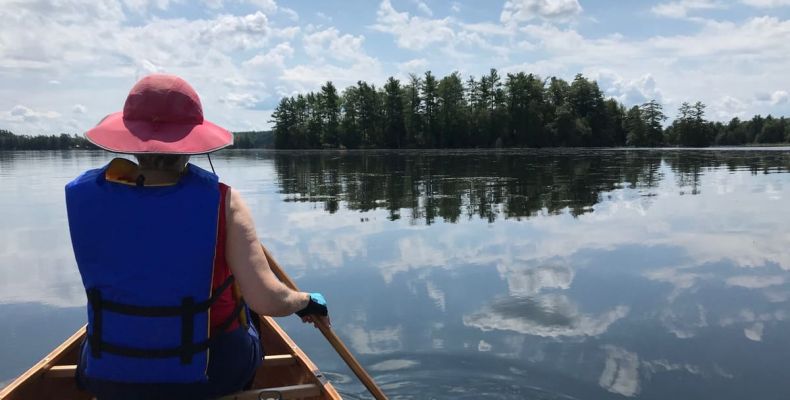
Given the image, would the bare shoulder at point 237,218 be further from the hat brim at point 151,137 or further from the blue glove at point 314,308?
the blue glove at point 314,308

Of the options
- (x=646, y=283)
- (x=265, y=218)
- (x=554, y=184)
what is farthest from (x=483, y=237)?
(x=554, y=184)

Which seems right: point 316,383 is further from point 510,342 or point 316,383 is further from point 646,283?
point 646,283

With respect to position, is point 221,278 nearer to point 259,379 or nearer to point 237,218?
point 237,218

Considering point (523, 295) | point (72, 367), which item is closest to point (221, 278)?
point (72, 367)

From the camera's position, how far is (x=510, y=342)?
6281mm

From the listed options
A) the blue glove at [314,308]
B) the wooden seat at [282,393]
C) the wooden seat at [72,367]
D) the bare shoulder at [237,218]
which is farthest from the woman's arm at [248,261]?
the wooden seat at [72,367]

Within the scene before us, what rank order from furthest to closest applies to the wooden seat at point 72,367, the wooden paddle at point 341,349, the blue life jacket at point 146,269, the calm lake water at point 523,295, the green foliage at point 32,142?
the green foliage at point 32,142
the calm lake water at point 523,295
the wooden seat at point 72,367
the wooden paddle at point 341,349
the blue life jacket at point 146,269

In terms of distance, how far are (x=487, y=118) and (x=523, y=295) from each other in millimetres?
85101

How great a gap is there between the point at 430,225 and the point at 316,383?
9.71 metres

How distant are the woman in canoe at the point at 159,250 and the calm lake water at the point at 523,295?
2.90 metres

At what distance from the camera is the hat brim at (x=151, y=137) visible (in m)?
2.39

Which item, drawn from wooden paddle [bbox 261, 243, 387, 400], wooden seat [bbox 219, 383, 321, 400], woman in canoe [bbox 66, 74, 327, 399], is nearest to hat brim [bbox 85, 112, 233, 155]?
woman in canoe [bbox 66, 74, 327, 399]

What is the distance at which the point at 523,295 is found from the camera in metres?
7.92

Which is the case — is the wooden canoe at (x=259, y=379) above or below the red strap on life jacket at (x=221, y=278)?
below
